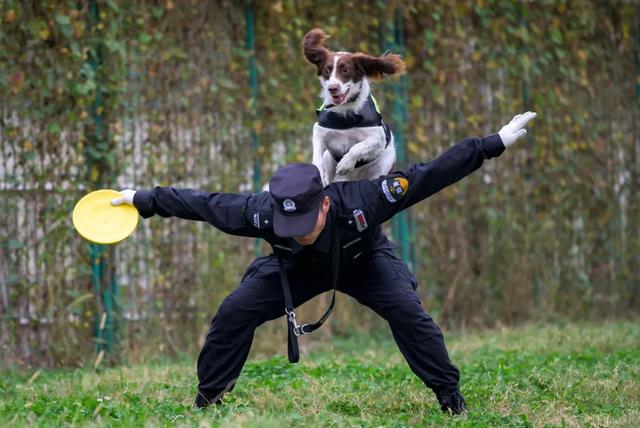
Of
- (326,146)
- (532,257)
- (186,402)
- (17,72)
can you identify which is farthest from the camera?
(532,257)

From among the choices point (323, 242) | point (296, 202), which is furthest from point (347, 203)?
point (296, 202)

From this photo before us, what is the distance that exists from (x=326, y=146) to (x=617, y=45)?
6.19 meters

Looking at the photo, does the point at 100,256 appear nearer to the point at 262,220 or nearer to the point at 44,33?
the point at 44,33

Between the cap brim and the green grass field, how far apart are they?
87cm

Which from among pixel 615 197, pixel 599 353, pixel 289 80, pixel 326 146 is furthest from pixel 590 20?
pixel 326 146

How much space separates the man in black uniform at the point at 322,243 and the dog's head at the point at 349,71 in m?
0.81

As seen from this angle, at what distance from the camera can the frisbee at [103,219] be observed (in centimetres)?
517

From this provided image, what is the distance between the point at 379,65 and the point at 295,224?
148 centimetres

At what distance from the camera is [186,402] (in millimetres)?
5551

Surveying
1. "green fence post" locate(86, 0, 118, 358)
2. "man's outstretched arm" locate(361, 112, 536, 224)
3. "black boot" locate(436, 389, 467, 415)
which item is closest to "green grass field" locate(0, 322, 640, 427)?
"black boot" locate(436, 389, 467, 415)

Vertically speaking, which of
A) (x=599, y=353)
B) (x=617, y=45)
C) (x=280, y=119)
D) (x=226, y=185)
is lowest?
(x=599, y=353)

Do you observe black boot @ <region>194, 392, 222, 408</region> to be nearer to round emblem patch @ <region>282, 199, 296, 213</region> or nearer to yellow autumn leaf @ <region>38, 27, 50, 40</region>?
round emblem patch @ <region>282, 199, 296, 213</region>

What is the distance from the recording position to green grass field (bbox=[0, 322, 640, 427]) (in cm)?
481

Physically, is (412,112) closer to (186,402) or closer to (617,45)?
(617,45)
